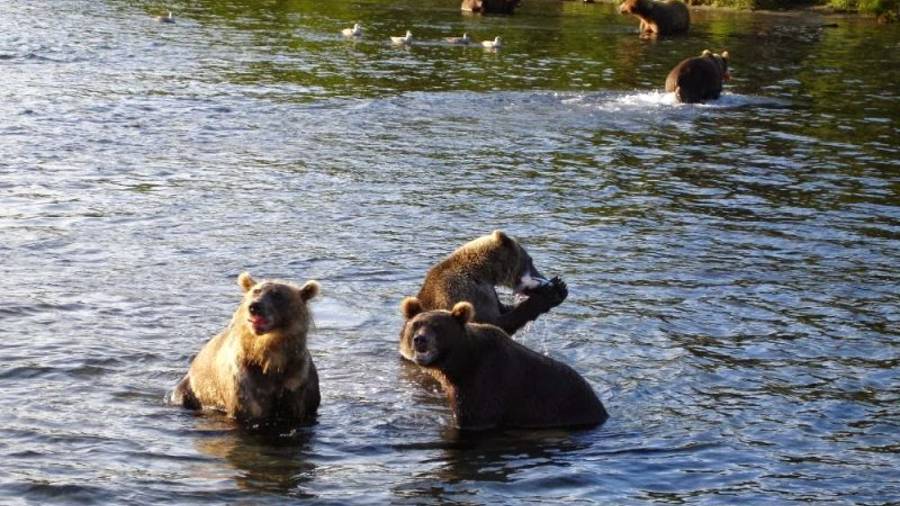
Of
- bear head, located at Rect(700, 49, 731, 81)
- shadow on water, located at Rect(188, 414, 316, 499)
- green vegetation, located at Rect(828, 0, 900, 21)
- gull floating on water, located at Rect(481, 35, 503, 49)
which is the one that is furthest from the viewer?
green vegetation, located at Rect(828, 0, 900, 21)

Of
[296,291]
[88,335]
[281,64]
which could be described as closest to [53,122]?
[281,64]

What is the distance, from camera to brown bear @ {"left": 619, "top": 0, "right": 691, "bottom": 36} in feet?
140

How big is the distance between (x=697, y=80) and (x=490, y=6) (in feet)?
63.6

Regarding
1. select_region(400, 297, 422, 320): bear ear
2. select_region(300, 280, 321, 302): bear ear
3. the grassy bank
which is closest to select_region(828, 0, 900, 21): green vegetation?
the grassy bank

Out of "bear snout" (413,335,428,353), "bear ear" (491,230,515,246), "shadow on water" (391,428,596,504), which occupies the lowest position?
"shadow on water" (391,428,596,504)

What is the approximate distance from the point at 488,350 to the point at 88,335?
13.1 ft

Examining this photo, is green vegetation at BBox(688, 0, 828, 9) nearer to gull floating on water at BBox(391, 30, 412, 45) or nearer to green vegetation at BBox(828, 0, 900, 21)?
green vegetation at BBox(828, 0, 900, 21)

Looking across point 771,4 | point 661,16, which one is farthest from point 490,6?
point 771,4

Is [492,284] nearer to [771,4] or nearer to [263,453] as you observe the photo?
[263,453]

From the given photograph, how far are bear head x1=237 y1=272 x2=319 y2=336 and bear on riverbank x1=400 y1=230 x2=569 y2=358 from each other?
1652mm

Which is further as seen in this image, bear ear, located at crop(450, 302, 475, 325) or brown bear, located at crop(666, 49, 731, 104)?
brown bear, located at crop(666, 49, 731, 104)

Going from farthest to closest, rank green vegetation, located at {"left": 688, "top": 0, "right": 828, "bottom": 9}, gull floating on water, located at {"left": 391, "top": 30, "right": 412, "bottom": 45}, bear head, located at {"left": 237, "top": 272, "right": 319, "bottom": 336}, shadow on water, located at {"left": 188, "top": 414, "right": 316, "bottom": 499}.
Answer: green vegetation, located at {"left": 688, "top": 0, "right": 828, "bottom": 9}, gull floating on water, located at {"left": 391, "top": 30, "right": 412, "bottom": 45}, bear head, located at {"left": 237, "top": 272, "right": 319, "bottom": 336}, shadow on water, located at {"left": 188, "top": 414, "right": 316, "bottom": 499}

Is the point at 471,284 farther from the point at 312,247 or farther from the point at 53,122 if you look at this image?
the point at 53,122

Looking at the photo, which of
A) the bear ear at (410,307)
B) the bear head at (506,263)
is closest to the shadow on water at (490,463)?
the bear ear at (410,307)
